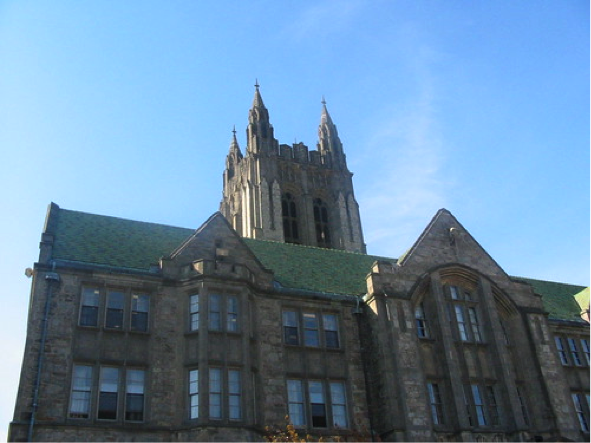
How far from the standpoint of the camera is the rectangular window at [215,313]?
27686mm

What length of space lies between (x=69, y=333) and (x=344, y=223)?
54.4 m

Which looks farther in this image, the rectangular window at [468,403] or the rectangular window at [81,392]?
the rectangular window at [468,403]

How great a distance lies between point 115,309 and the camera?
89.9 feet

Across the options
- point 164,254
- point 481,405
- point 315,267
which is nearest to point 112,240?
point 164,254

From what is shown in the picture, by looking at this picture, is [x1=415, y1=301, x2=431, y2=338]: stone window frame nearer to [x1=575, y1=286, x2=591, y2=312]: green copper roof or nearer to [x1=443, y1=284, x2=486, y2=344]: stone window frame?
[x1=443, y1=284, x2=486, y2=344]: stone window frame

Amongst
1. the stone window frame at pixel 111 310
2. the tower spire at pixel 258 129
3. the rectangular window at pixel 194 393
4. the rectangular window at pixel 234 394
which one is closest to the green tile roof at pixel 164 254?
the stone window frame at pixel 111 310

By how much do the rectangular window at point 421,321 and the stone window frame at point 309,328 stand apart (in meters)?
3.64

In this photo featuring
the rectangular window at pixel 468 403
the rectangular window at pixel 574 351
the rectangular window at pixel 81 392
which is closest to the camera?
the rectangular window at pixel 81 392

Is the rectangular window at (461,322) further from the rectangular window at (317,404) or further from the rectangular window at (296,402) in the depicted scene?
the rectangular window at (296,402)

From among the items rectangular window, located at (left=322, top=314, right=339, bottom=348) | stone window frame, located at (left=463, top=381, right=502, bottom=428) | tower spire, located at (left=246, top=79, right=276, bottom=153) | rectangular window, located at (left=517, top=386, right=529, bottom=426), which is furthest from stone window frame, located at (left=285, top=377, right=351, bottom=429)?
tower spire, located at (left=246, top=79, right=276, bottom=153)

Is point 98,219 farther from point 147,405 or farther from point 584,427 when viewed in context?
point 584,427

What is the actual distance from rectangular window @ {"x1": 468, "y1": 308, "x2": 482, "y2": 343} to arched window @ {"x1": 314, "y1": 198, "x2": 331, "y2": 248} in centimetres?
4437

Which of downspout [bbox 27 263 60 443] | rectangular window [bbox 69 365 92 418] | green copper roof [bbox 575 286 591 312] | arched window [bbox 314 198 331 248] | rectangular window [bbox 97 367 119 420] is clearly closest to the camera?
downspout [bbox 27 263 60 443]

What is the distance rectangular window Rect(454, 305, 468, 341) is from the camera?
3222 centimetres
